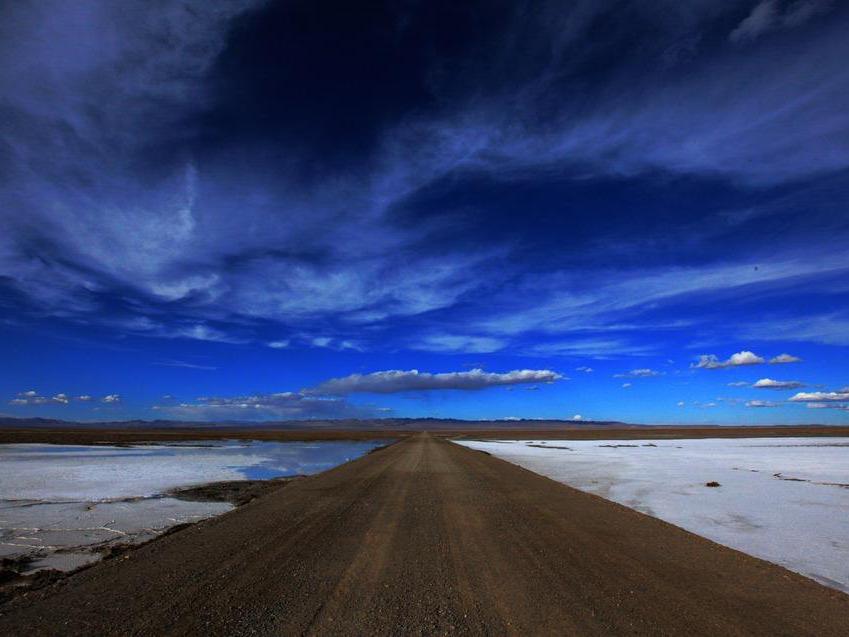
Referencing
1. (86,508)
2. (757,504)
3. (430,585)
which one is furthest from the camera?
(757,504)

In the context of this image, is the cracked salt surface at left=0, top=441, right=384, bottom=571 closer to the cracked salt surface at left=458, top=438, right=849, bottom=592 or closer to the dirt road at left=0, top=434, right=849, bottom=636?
the dirt road at left=0, top=434, right=849, bottom=636

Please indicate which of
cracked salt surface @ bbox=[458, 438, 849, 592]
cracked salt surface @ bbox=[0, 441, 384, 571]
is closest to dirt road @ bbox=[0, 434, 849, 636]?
cracked salt surface @ bbox=[458, 438, 849, 592]

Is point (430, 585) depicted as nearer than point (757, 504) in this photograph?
Yes

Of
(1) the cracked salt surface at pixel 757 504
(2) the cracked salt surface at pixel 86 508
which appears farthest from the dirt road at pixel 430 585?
(2) the cracked salt surface at pixel 86 508

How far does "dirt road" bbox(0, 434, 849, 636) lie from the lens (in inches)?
214

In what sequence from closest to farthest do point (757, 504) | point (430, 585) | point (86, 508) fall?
point (430, 585) → point (86, 508) → point (757, 504)

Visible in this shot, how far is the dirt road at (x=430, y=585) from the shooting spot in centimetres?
545

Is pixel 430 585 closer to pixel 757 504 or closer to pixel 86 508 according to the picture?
pixel 86 508

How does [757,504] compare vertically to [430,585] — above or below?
below

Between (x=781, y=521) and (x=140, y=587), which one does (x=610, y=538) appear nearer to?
(x=781, y=521)

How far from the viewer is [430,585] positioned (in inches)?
266

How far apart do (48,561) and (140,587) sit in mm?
3140

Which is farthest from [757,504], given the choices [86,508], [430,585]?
[86,508]

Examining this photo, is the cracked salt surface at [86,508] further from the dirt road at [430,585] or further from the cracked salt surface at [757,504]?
the cracked salt surface at [757,504]
